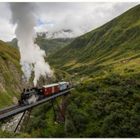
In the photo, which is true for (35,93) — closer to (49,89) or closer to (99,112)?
(49,89)

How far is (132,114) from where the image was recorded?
68.4m

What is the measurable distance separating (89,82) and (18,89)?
1663 inches

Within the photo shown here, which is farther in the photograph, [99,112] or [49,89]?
[99,112]

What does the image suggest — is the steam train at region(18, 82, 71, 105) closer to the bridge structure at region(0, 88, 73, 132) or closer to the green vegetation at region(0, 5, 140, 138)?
the bridge structure at region(0, 88, 73, 132)

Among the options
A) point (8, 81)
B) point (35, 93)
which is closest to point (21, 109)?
point (35, 93)

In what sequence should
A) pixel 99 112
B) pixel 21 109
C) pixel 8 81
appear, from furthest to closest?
1. pixel 8 81
2. pixel 99 112
3. pixel 21 109

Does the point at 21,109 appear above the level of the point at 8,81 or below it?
below

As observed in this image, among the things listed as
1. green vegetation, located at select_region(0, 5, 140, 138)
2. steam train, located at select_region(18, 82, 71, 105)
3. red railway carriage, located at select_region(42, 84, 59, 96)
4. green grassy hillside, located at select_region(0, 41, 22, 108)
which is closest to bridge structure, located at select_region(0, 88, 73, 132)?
steam train, located at select_region(18, 82, 71, 105)

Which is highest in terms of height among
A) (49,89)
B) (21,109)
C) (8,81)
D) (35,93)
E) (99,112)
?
(8,81)

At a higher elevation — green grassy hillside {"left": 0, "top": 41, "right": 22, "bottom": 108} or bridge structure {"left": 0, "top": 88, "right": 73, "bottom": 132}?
green grassy hillside {"left": 0, "top": 41, "right": 22, "bottom": 108}

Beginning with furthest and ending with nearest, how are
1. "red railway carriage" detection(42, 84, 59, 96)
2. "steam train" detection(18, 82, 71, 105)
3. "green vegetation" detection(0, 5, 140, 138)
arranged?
"green vegetation" detection(0, 5, 140, 138) < "red railway carriage" detection(42, 84, 59, 96) < "steam train" detection(18, 82, 71, 105)

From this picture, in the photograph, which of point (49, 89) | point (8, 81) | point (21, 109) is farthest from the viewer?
point (8, 81)

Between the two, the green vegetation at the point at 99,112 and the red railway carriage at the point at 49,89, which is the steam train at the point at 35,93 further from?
the green vegetation at the point at 99,112

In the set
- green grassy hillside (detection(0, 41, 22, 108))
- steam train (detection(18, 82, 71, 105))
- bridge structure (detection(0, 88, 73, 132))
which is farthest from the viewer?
green grassy hillside (detection(0, 41, 22, 108))
